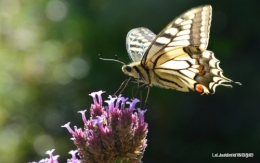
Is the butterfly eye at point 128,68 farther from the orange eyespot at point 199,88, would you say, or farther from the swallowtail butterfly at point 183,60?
the orange eyespot at point 199,88

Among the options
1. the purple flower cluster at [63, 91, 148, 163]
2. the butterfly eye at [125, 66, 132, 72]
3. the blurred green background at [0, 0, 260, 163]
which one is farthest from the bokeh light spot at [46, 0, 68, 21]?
the purple flower cluster at [63, 91, 148, 163]

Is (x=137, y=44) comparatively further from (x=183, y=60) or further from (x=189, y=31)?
(x=189, y=31)

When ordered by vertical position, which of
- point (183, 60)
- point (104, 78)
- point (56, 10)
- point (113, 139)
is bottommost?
point (113, 139)

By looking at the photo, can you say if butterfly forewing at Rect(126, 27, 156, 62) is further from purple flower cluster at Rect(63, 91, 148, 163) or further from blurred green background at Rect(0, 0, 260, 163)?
blurred green background at Rect(0, 0, 260, 163)

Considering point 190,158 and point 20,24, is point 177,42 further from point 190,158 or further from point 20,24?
point 20,24

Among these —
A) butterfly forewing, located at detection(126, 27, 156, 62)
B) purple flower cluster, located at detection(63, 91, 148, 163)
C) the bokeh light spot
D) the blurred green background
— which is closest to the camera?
purple flower cluster, located at detection(63, 91, 148, 163)

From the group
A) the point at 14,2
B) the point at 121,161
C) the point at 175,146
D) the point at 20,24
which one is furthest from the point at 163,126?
the point at 121,161

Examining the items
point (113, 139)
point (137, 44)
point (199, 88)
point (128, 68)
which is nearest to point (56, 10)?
point (137, 44)
